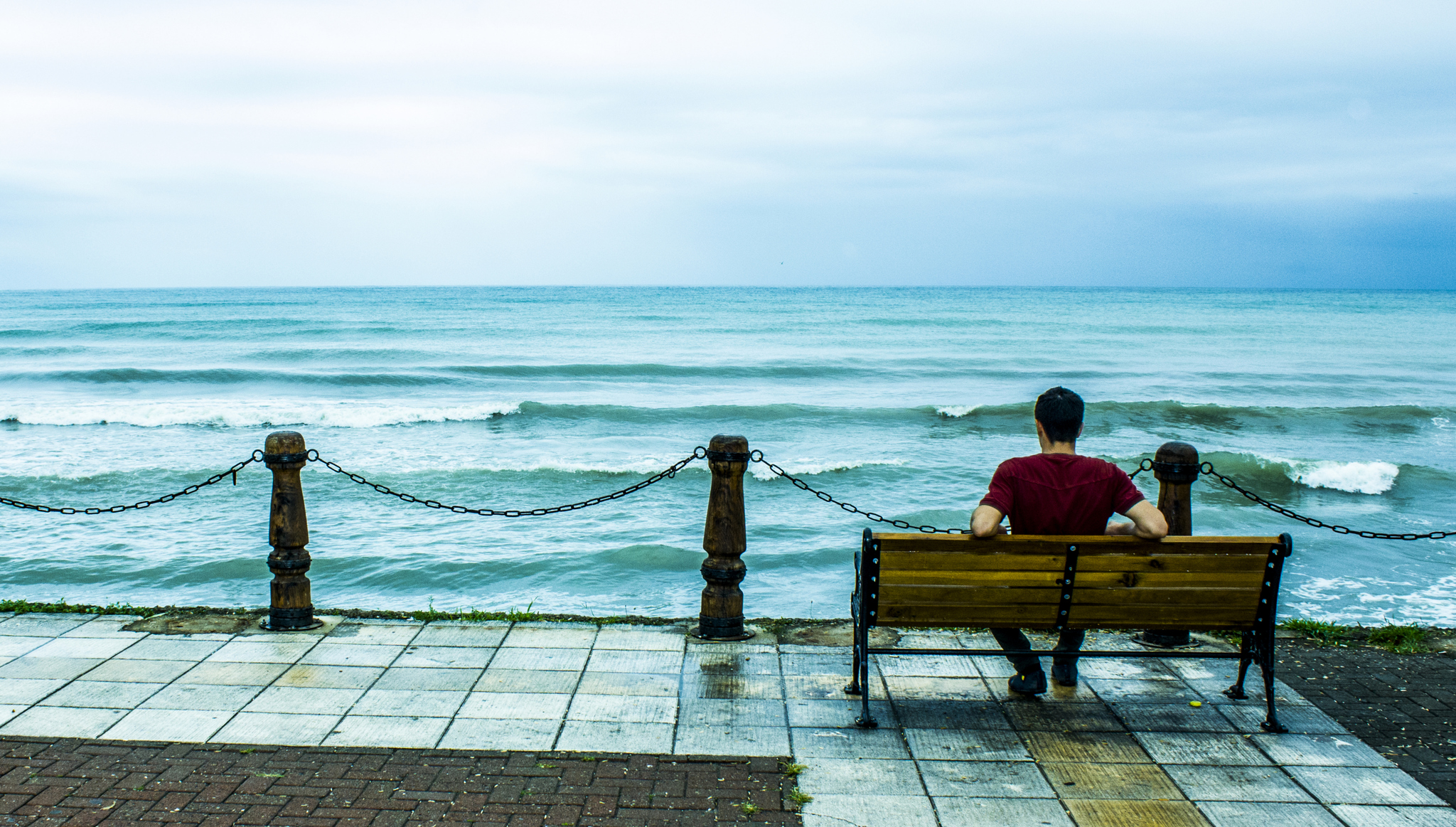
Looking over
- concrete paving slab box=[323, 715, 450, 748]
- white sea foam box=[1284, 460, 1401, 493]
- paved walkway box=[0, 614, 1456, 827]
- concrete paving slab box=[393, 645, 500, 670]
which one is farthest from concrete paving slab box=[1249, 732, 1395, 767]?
white sea foam box=[1284, 460, 1401, 493]

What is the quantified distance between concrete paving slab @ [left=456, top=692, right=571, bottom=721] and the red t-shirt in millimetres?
2285

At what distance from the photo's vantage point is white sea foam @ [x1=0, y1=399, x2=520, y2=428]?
64.0 ft

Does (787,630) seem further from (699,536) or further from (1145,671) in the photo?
(699,536)

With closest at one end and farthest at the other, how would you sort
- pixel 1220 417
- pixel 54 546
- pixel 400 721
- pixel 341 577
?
1. pixel 400 721
2. pixel 341 577
3. pixel 54 546
4. pixel 1220 417

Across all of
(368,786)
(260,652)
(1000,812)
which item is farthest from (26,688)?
(1000,812)

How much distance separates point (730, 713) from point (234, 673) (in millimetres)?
2696

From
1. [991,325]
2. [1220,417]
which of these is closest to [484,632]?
[1220,417]

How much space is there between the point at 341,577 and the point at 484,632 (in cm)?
406

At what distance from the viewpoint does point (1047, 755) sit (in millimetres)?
4223

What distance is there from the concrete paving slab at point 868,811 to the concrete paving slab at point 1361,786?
1.61 meters

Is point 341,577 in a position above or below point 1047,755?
below

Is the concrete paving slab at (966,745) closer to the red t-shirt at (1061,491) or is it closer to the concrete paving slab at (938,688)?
the concrete paving slab at (938,688)

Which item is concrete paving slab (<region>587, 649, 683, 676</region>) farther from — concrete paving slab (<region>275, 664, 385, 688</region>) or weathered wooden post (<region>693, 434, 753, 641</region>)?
concrete paving slab (<region>275, 664, 385, 688</region>)

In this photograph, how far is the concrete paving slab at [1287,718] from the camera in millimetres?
4516
